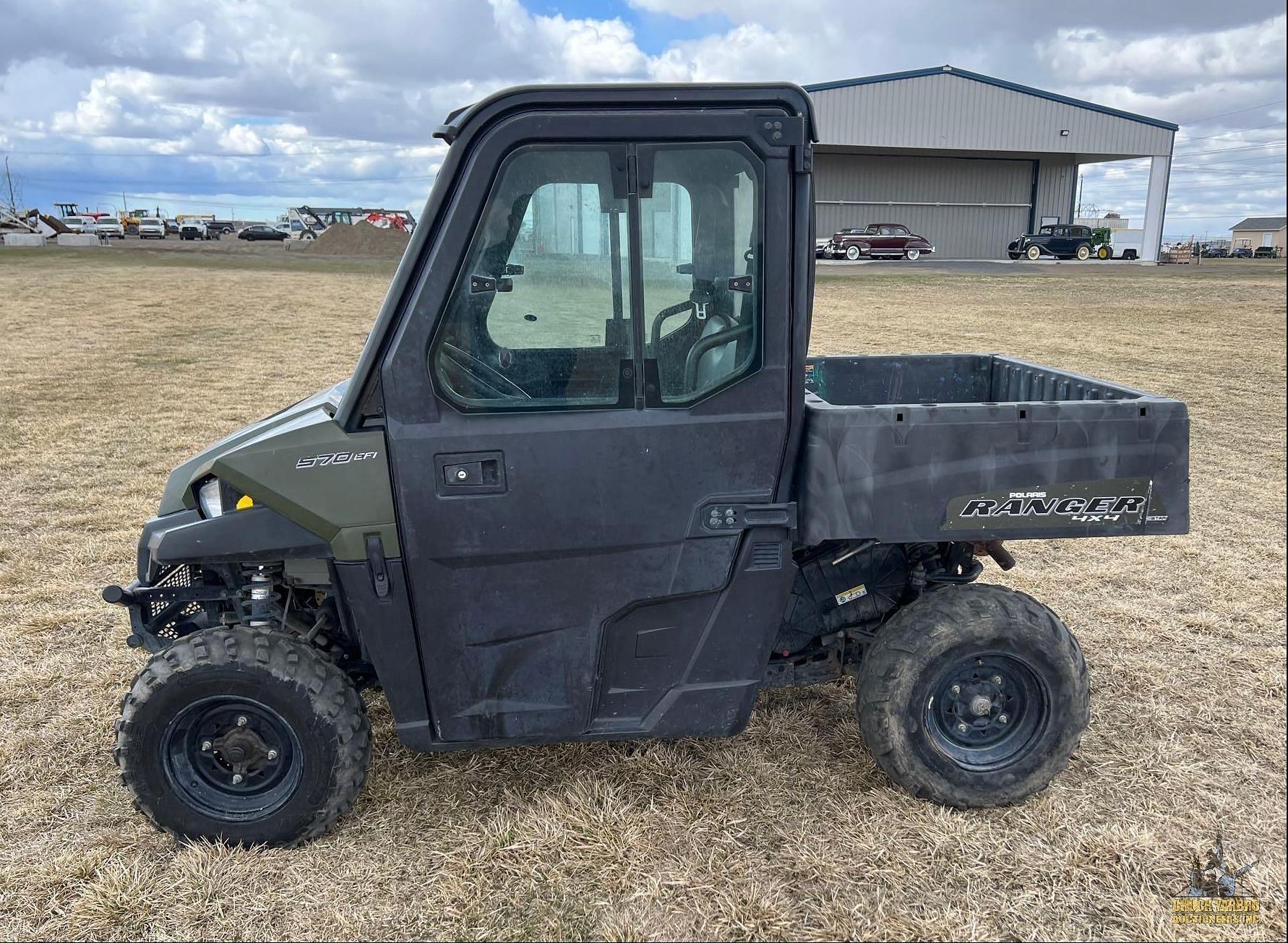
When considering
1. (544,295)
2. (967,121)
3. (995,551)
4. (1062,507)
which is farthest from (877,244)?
(544,295)

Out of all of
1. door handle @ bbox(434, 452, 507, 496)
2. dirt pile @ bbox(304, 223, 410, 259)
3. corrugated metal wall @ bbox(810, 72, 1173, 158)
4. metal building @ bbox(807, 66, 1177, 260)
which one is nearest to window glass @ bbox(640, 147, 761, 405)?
door handle @ bbox(434, 452, 507, 496)

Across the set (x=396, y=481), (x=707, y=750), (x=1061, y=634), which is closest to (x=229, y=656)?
(x=396, y=481)

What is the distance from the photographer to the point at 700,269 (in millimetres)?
2889

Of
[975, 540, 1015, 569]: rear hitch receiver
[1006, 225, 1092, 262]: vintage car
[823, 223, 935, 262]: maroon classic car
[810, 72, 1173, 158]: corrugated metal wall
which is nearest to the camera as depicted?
[975, 540, 1015, 569]: rear hitch receiver

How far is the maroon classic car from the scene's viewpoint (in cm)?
3559

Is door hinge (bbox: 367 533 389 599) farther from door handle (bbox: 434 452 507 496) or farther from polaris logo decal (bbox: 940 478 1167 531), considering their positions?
polaris logo decal (bbox: 940 478 1167 531)

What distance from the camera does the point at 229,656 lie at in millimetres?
2980

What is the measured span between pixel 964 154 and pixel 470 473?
41.8m

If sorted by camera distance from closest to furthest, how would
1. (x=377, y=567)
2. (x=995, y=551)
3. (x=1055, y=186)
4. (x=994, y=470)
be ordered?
(x=377, y=567)
(x=994, y=470)
(x=995, y=551)
(x=1055, y=186)

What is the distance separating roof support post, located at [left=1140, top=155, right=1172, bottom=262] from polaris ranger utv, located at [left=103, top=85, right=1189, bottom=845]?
134ft

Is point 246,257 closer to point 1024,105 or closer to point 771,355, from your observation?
point 1024,105

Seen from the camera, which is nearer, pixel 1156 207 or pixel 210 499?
pixel 210 499

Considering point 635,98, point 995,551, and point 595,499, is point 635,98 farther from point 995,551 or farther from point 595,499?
point 995,551

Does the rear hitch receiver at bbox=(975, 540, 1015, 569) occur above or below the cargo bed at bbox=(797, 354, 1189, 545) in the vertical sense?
below
